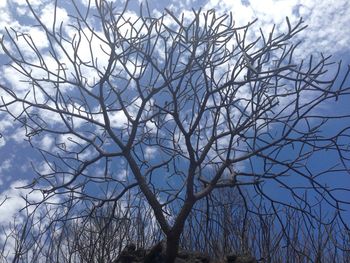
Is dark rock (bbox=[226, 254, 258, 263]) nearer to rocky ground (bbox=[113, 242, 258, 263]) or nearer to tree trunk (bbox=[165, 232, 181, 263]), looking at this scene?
rocky ground (bbox=[113, 242, 258, 263])

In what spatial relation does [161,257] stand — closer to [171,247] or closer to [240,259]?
[171,247]

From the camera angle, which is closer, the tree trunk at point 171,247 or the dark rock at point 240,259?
the tree trunk at point 171,247

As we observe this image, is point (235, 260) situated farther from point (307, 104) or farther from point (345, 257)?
point (345, 257)

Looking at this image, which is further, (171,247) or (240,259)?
(240,259)

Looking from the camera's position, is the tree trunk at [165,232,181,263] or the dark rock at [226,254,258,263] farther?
the dark rock at [226,254,258,263]

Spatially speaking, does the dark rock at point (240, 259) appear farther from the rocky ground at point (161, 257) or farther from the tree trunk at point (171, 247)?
the tree trunk at point (171, 247)

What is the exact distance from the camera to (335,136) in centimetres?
294

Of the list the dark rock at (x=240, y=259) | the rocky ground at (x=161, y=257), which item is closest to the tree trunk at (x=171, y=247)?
the rocky ground at (x=161, y=257)

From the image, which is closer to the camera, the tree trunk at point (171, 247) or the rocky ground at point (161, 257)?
the tree trunk at point (171, 247)

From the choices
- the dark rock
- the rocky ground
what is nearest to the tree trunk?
the rocky ground

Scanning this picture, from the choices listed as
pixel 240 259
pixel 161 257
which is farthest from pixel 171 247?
pixel 240 259

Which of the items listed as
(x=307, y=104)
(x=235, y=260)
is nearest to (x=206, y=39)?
(x=307, y=104)

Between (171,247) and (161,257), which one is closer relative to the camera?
(171,247)

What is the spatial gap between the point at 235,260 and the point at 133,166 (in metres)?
1.01
